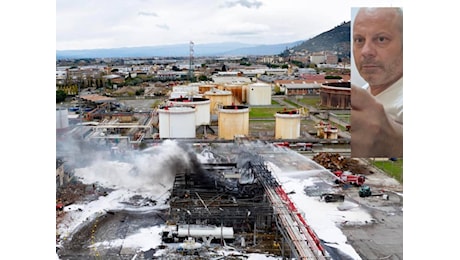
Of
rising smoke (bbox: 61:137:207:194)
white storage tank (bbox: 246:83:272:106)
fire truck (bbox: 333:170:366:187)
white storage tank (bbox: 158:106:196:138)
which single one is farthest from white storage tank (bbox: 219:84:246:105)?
fire truck (bbox: 333:170:366:187)

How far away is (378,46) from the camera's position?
6047mm

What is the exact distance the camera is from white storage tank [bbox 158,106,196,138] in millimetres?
8891

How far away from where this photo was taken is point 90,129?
8.78 meters

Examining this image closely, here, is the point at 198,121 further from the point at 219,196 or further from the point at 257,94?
the point at 219,196

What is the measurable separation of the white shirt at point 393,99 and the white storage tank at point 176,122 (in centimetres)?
401

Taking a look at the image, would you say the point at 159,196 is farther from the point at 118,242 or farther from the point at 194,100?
the point at 194,100

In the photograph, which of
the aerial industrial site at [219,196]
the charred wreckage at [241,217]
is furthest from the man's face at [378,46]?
the charred wreckage at [241,217]

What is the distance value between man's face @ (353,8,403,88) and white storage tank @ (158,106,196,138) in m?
3.97

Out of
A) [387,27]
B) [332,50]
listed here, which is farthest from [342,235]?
[332,50]

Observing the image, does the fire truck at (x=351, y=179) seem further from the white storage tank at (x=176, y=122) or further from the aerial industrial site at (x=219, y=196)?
the white storage tank at (x=176, y=122)

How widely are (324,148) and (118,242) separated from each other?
16.8 ft

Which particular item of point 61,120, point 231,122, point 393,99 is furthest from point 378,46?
point 61,120

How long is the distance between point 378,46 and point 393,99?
756mm

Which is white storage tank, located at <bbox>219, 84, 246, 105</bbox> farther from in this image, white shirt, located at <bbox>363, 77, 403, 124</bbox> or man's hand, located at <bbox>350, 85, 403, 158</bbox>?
white shirt, located at <bbox>363, 77, 403, 124</bbox>
